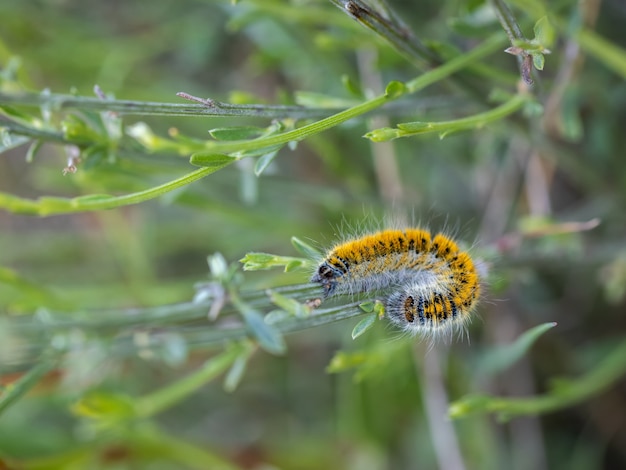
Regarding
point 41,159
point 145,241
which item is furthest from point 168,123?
point 41,159

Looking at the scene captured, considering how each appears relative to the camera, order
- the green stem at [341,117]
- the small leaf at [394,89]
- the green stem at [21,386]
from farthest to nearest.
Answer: the green stem at [21,386]
the small leaf at [394,89]
the green stem at [341,117]

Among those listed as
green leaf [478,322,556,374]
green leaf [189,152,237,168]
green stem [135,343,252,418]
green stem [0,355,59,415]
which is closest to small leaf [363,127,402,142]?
green leaf [189,152,237,168]

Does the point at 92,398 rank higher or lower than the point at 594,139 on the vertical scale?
lower

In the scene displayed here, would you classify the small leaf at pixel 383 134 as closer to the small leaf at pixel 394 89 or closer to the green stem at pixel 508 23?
the small leaf at pixel 394 89

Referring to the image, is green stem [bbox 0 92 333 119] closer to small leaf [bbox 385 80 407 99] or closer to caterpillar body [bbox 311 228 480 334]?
small leaf [bbox 385 80 407 99]

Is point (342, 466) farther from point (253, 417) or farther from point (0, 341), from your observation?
point (0, 341)

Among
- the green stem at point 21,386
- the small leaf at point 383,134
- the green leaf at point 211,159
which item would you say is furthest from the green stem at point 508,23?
the green stem at point 21,386

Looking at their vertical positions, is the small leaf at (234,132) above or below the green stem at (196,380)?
above
